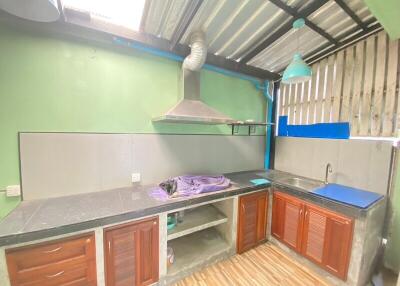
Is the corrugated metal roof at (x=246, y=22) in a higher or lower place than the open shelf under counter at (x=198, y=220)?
higher

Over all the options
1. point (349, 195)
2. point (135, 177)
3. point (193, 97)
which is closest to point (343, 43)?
point (349, 195)

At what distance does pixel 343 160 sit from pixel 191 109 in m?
1.90

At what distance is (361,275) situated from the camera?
1.51 meters

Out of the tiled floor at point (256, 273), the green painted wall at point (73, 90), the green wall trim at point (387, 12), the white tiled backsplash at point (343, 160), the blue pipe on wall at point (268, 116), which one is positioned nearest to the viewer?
the green wall trim at point (387, 12)

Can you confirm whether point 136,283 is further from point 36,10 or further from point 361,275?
point 36,10

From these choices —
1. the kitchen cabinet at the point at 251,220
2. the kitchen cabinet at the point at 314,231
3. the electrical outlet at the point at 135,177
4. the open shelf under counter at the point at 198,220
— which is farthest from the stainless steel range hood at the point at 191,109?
the kitchen cabinet at the point at 314,231

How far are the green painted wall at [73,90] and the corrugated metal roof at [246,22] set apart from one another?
47 centimetres

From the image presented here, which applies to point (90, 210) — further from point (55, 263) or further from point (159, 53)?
point (159, 53)

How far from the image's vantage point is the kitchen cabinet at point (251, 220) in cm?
197

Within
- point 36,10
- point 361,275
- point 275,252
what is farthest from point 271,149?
point 36,10

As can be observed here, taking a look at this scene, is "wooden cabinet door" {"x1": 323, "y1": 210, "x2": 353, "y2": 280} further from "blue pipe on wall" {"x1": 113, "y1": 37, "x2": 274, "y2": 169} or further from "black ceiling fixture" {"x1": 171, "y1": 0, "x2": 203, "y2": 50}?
"black ceiling fixture" {"x1": 171, "y1": 0, "x2": 203, "y2": 50}

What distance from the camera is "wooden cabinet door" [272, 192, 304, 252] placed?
1.89 m

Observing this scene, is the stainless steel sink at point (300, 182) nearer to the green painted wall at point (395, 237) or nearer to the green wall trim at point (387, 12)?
the green painted wall at point (395, 237)

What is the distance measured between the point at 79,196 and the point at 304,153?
2.79 meters
